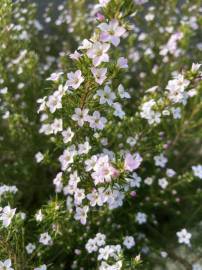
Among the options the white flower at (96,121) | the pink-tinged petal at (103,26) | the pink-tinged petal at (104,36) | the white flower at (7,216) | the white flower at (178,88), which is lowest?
the white flower at (7,216)

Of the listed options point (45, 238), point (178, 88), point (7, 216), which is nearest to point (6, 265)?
point (7, 216)

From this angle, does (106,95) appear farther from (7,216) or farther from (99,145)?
(7,216)

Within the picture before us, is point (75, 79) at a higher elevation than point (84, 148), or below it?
higher

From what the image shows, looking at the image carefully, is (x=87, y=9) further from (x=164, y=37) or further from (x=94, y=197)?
(x=94, y=197)

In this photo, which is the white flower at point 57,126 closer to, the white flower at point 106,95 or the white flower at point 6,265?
the white flower at point 106,95

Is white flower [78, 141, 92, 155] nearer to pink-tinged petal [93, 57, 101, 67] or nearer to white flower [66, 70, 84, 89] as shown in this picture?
white flower [66, 70, 84, 89]

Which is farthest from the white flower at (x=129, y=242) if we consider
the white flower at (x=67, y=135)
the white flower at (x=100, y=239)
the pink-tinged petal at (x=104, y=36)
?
the pink-tinged petal at (x=104, y=36)

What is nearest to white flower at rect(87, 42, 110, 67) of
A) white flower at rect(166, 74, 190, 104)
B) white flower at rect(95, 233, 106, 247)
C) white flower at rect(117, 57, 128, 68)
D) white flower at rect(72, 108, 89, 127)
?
white flower at rect(117, 57, 128, 68)
